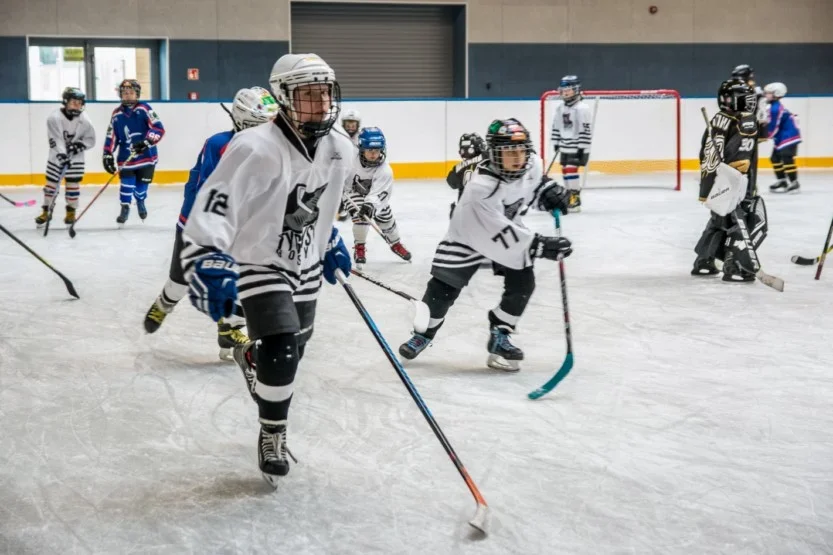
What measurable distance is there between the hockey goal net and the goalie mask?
7242mm

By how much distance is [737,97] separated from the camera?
6398 mm

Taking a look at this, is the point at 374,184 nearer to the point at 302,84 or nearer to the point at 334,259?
the point at 334,259

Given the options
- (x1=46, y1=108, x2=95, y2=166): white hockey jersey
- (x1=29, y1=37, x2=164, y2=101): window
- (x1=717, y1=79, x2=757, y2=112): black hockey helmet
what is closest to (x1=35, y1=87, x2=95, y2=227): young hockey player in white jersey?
(x1=46, y1=108, x2=95, y2=166): white hockey jersey

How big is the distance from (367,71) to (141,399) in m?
14.1

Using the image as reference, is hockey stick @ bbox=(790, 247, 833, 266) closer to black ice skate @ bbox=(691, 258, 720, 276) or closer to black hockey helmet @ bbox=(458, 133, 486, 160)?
black ice skate @ bbox=(691, 258, 720, 276)

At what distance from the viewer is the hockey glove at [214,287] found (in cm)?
260

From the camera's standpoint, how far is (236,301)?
2.64 meters

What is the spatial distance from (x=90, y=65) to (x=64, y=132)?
23.9 feet

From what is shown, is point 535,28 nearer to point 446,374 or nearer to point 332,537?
point 446,374

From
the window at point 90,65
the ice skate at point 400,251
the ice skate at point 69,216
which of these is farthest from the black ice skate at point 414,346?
the window at point 90,65

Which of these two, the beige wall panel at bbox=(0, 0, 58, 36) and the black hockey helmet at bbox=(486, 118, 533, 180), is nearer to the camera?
the black hockey helmet at bbox=(486, 118, 533, 180)

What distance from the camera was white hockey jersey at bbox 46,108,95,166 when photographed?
9625 mm

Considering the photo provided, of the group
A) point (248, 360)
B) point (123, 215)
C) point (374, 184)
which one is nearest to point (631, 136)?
point (123, 215)

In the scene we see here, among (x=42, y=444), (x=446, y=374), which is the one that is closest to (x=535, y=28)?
(x=446, y=374)
